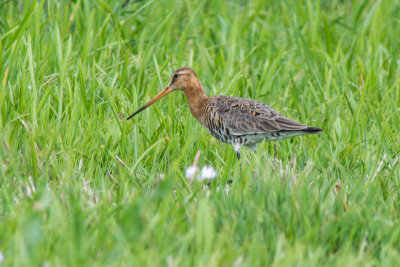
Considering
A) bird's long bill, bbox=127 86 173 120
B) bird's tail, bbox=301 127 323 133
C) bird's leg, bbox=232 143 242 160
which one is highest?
bird's tail, bbox=301 127 323 133

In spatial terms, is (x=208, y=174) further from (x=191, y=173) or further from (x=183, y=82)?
(x=183, y=82)

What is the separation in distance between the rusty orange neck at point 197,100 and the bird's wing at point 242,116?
114mm

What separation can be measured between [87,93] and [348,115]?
232 cm

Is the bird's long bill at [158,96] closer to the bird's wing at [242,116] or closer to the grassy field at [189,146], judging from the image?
the grassy field at [189,146]

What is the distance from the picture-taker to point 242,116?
5.48 m

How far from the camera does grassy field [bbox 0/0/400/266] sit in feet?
9.79

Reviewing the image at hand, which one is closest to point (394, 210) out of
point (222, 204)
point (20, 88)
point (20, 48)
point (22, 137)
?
point (222, 204)

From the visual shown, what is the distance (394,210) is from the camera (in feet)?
12.2

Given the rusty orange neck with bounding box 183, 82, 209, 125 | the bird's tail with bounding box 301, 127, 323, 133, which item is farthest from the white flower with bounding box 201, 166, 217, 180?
the rusty orange neck with bounding box 183, 82, 209, 125

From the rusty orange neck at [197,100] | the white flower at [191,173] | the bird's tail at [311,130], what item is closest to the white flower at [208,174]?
the white flower at [191,173]

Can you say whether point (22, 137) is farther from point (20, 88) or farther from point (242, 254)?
point (242, 254)

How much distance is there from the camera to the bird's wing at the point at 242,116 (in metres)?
5.32

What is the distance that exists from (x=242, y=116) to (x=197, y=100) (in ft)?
1.86

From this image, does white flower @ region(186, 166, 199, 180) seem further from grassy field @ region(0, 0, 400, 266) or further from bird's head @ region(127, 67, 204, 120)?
bird's head @ region(127, 67, 204, 120)
